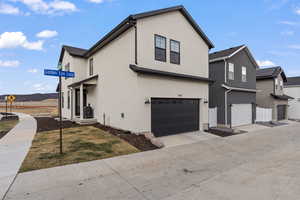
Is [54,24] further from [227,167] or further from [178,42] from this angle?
[227,167]

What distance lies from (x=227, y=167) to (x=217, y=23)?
45.8ft

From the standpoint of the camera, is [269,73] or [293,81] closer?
[269,73]

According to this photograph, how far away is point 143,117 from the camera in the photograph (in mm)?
9094

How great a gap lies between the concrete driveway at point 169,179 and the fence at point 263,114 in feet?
42.3

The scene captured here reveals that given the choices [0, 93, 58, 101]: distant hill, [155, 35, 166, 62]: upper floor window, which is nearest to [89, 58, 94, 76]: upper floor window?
[155, 35, 166, 62]: upper floor window

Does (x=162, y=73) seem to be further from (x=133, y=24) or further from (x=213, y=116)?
(x=213, y=116)

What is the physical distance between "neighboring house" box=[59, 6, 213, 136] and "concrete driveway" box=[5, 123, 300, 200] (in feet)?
11.6

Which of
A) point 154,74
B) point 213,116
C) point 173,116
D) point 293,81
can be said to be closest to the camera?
point 154,74

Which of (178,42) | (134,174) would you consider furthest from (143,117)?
(178,42)

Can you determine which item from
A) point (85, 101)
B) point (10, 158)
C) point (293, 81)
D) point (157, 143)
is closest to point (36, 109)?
point (85, 101)

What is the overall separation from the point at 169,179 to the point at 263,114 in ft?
59.8

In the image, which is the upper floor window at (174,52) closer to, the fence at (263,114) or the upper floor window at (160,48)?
the upper floor window at (160,48)

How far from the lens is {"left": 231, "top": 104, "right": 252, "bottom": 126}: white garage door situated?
597 inches

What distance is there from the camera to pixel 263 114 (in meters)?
18.4
